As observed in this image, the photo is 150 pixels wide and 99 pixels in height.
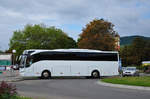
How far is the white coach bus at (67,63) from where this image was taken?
29578 millimetres

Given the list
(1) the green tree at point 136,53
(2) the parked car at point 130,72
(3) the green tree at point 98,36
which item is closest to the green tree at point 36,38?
(1) the green tree at point 136,53

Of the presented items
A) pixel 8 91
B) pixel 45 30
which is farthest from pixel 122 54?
pixel 8 91

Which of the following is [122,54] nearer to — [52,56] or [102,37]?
[102,37]

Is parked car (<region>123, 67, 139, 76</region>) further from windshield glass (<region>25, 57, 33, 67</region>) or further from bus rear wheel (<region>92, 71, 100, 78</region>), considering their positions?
windshield glass (<region>25, 57, 33, 67</region>)

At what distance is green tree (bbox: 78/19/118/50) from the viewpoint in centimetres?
5225

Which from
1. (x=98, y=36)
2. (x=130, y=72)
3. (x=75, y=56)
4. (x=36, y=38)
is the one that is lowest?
(x=130, y=72)

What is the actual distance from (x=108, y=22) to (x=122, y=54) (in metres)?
21.5

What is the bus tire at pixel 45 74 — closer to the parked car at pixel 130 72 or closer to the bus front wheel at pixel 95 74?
the bus front wheel at pixel 95 74

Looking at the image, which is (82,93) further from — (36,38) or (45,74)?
(36,38)

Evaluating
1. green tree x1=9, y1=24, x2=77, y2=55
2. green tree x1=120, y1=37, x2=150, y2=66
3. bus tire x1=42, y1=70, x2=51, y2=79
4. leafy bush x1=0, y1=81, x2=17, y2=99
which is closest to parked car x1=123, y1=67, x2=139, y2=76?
bus tire x1=42, y1=70, x2=51, y2=79

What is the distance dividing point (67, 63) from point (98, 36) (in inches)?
886

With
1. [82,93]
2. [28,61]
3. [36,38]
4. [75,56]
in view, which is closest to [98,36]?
[75,56]

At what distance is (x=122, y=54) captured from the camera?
74.6m

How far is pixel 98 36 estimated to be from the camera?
52.5 metres
